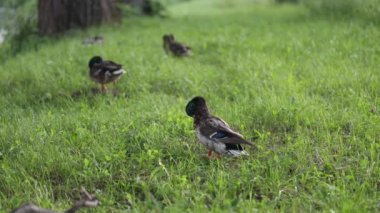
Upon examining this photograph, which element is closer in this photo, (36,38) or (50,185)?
(50,185)

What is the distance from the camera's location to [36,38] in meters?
14.5

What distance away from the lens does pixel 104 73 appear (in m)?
8.15

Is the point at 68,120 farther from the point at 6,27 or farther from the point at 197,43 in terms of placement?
the point at 6,27

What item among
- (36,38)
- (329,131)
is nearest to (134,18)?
(36,38)

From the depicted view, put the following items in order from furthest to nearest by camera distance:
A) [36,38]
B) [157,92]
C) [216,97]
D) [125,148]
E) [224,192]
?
[36,38], [157,92], [216,97], [125,148], [224,192]

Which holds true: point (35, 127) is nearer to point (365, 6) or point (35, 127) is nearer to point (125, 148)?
point (125, 148)

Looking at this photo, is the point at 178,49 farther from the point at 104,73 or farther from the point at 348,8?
the point at 348,8

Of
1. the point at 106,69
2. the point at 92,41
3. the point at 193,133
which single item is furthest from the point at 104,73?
the point at 92,41

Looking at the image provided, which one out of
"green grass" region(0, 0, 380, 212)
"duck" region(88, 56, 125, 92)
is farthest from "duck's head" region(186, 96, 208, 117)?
"duck" region(88, 56, 125, 92)

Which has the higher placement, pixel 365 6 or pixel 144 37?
pixel 365 6

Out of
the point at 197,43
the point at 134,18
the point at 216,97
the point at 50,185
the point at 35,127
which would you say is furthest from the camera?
the point at 134,18

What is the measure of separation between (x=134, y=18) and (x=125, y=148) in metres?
12.6

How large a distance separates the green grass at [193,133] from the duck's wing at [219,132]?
0.87ft

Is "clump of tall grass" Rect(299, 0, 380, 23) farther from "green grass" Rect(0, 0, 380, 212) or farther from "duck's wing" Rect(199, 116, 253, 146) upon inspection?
"duck's wing" Rect(199, 116, 253, 146)
